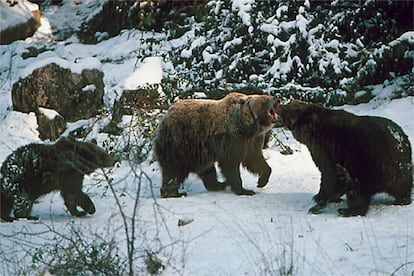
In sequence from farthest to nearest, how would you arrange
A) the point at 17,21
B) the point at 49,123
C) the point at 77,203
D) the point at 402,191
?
the point at 17,21 → the point at 49,123 → the point at 77,203 → the point at 402,191

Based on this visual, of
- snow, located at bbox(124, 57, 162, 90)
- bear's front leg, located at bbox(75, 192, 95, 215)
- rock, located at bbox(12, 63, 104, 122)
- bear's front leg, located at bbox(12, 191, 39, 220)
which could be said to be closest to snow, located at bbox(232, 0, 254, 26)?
snow, located at bbox(124, 57, 162, 90)

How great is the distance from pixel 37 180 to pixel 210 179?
2167mm

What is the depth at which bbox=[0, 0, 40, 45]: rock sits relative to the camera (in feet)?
60.4

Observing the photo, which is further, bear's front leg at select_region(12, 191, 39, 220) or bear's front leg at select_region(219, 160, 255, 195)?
bear's front leg at select_region(219, 160, 255, 195)

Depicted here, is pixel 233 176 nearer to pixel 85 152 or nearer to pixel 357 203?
pixel 85 152

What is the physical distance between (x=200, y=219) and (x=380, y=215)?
1802 millimetres

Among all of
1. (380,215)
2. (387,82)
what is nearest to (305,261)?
(380,215)

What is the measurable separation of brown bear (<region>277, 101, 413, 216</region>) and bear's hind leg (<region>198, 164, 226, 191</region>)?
1.64m

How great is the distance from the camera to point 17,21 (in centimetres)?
1861

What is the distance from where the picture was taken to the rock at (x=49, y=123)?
11.9 metres

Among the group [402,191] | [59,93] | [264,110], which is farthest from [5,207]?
[59,93]

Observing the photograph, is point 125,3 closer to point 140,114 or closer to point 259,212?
point 140,114

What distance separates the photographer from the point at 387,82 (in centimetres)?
1224

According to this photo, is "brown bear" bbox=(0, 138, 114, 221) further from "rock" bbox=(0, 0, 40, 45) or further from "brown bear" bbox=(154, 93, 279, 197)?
"rock" bbox=(0, 0, 40, 45)
